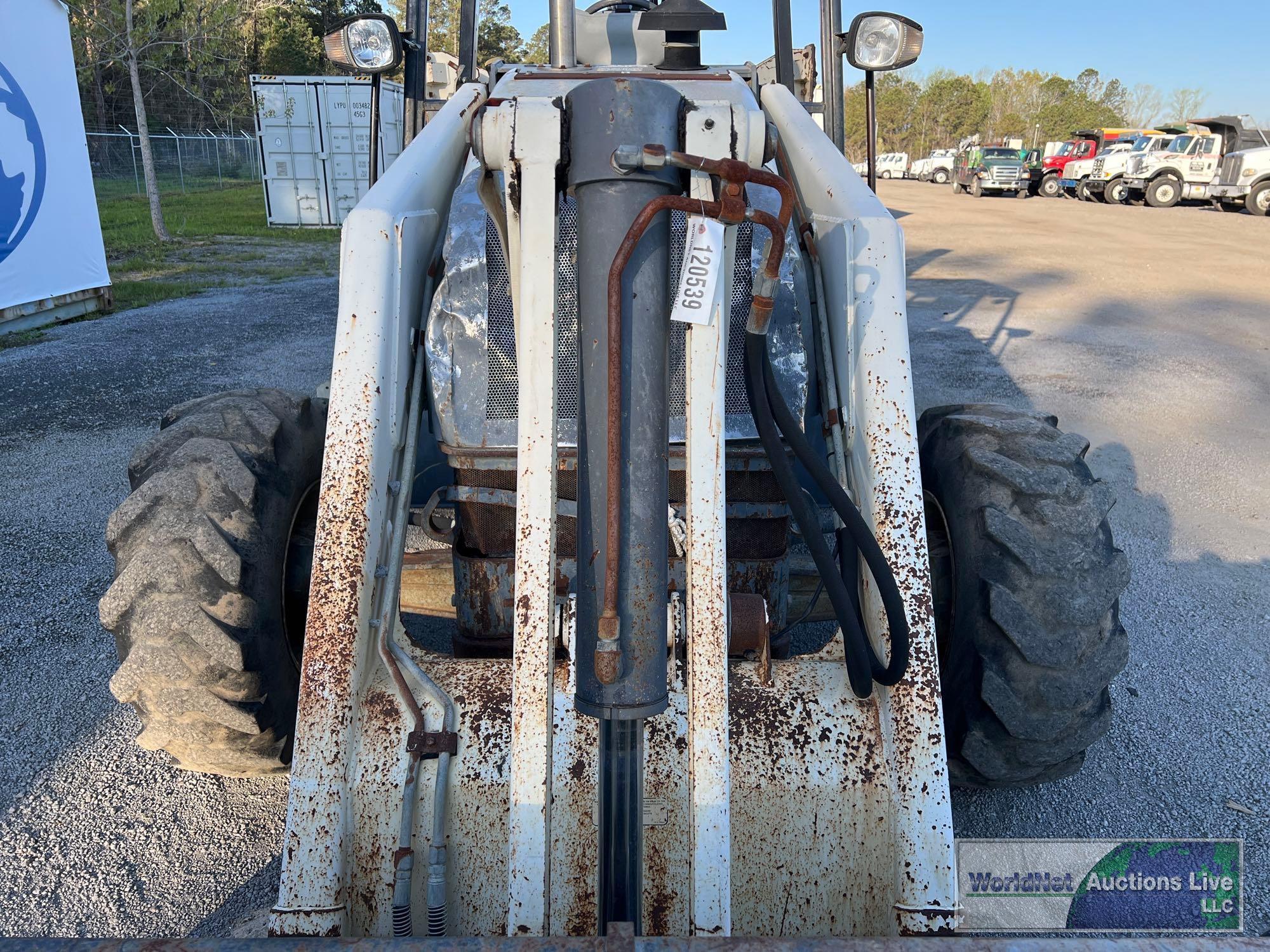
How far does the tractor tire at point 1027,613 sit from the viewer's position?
2391mm

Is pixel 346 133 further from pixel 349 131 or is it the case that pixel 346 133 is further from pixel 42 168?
pixel 42 168

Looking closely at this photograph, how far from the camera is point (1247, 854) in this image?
2.84 m

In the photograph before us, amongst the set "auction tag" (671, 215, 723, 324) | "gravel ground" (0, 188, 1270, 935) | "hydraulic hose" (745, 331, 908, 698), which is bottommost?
"gravel ground" (0, 188, 1270, 935)

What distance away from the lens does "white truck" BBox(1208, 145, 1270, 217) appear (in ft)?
86.5

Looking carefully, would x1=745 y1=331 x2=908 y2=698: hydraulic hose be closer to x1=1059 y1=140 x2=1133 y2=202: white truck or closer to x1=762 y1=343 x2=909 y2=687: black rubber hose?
x1=762 y1=343 x2=909 y2=687: black rubber hose

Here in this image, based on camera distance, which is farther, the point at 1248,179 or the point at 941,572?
the point at 1248,179

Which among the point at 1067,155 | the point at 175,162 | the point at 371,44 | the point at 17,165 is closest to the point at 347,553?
the point at 371,44

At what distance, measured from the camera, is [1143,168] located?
30250 mm

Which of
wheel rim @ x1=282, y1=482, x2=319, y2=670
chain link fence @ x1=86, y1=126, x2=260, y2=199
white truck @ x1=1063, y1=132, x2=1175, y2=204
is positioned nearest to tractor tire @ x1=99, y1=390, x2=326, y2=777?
wheel rim @ x1=282, y1=482, x2=319, y2=670

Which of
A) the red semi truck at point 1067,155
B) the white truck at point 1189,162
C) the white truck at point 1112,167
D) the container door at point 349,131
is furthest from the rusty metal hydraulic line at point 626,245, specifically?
the red semi truck at point 1067,155

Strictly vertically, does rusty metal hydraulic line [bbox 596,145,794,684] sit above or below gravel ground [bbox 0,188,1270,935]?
above

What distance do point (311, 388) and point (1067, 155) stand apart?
34.7 m

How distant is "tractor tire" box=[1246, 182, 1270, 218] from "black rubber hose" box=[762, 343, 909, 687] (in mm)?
30178

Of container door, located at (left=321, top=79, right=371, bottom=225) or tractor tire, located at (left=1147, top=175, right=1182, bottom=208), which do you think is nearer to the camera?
container door, located at (left=321, top=79, right=371, bottom=225)
